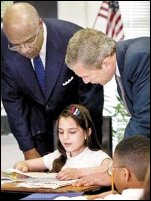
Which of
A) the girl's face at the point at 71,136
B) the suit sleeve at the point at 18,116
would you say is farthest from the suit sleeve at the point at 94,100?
the suit sleeve at the point at 18,116

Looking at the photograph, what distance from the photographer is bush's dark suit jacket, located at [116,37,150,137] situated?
61.7 inches

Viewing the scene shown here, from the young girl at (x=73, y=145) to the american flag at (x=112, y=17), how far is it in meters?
0.56

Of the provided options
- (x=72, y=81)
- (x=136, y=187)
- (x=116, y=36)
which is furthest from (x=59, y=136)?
(x=136, y=187)

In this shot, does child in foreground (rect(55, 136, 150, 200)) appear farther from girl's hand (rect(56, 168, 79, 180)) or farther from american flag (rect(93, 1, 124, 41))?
american flag (rect(93, 1, 124, 41))

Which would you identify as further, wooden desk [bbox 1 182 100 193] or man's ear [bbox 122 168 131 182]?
wooden desk [bbox 1 182 100 193]

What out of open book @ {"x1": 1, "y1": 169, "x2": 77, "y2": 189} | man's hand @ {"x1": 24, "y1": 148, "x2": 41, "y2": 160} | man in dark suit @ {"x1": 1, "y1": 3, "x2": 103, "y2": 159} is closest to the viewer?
open book @ {"x1": 1, "y1": 169, "x2": 77, "y2": 189}

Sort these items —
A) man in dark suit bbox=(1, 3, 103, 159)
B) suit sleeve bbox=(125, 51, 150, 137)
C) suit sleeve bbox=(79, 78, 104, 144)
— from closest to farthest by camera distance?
suit sleeve bbox=(125, 51, 150, 137) < man in dark suit bbox=(1, 3, 103, 159) < suit sleeve bbox=(79, 78, 104, 144)

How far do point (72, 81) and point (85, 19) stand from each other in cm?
39

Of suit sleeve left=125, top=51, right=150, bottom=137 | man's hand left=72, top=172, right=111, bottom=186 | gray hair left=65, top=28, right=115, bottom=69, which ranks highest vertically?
gray hair left=65, top=28, right=115, bottom=69

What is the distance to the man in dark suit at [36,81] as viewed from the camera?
79.1 inches

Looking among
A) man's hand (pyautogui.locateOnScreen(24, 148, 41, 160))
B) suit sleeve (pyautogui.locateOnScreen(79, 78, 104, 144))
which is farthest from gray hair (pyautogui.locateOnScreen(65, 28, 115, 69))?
man's hand (pyautogui.locateOnScreen(24, 148, 41, 160))

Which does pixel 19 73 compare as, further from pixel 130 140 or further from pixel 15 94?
pixel 130 140

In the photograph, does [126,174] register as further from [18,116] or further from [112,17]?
[112,17]

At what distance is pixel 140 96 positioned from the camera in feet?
5.31
